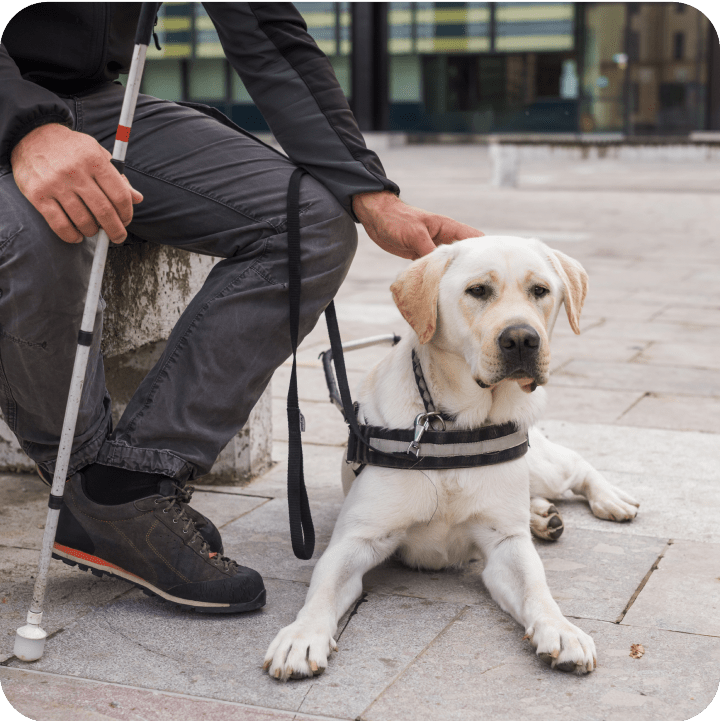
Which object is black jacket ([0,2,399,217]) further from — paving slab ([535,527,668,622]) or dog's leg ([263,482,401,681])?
paving slab ([535,527,668,622])

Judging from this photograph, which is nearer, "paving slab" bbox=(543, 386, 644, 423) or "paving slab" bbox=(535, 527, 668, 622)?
"paving slab" bbox=(535, 527, 668, 622)

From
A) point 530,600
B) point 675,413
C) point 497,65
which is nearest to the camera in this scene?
point 530,600

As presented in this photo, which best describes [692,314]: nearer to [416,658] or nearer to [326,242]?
[326,242]

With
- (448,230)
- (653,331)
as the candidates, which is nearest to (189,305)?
(448,230)

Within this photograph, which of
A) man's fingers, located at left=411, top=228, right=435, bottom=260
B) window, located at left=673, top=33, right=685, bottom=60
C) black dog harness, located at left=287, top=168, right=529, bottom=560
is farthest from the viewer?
window, located at left=673, top=33, right=685, bottom=60

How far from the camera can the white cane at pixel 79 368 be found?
2.27 m

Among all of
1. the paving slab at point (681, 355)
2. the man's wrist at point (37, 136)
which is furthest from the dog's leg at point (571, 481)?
the paving slab at point (681, 355)

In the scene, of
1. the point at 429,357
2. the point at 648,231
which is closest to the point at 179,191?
the point at 429,357

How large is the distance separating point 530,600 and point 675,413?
8.15 ft

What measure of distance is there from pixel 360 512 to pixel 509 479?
44 cm

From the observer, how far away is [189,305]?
104 inches

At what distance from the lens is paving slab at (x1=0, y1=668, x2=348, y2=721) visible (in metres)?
2.06

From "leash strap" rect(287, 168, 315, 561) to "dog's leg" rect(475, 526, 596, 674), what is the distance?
20.0 inches

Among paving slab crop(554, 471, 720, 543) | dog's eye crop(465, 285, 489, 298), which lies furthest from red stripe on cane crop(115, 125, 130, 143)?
paving slab crop(554, 471, 720, 543)
